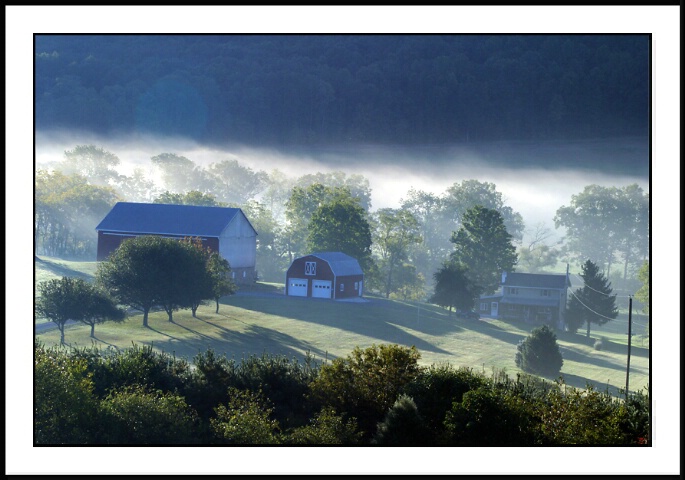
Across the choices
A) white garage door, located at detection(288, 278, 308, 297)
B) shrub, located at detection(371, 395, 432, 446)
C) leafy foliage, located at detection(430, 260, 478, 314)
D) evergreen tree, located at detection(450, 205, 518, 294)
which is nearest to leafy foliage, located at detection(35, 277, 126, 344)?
white garage door, located at detection(288, 278, 308, 297)

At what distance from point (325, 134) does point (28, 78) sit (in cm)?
1205

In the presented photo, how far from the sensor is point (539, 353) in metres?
19.8

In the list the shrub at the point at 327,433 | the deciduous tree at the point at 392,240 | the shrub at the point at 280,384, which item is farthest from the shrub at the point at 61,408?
the deciduous tree at the point at 392,240

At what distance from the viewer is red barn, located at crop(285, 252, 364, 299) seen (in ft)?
69.7

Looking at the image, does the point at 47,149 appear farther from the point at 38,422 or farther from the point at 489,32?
the point at 489,32

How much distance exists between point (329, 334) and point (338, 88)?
7395 mm

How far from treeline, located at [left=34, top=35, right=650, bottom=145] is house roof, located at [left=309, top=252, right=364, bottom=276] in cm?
360

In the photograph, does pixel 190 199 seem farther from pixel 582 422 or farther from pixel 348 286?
pixel 582 422

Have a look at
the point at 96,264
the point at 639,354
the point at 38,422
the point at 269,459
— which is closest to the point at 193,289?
the point at 96,264

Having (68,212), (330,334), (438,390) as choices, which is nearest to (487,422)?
(438,390)

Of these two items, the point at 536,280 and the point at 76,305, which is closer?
the point at 76,305

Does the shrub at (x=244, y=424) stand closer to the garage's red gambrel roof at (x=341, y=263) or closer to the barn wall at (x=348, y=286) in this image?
the barn wall at (x=348, y=286)

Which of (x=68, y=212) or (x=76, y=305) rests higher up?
(x=68, y=212)

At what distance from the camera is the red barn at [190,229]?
21.3 m
